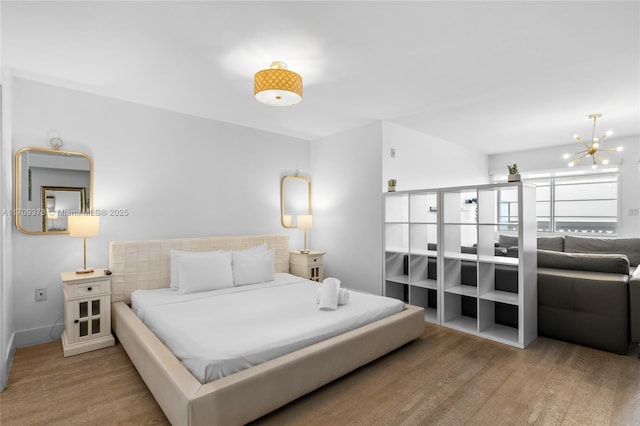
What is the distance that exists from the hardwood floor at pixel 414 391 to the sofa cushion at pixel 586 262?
79 centimetres

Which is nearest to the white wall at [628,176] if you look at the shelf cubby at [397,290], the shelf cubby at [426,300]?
the shelf cubby at [426,300]

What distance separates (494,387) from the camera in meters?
2.29

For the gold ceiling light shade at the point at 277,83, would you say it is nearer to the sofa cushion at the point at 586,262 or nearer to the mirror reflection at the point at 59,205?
the mirror reflection at the point at 59,205

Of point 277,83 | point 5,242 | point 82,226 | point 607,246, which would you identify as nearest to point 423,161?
point 607,246

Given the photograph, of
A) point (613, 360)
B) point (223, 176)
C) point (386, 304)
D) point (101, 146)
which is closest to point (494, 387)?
point (386, 304)

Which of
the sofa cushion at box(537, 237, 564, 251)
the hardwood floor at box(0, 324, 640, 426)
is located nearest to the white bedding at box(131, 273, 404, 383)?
the hardwood floor at box(0, 324, 640, 426)

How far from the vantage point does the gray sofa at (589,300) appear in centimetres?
279

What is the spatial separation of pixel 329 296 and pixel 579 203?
18.9 ft

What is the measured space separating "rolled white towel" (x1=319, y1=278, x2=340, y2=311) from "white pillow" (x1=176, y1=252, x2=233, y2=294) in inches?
48.1

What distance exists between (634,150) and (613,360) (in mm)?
4175

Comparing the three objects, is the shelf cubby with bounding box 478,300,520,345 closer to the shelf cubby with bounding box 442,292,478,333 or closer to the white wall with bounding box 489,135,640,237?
the shelf cubby with bounding box 442,292,478,333

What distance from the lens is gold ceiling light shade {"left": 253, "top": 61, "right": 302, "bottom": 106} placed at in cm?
244

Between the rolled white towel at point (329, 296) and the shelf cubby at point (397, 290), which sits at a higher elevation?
the rolled white towel at point (329, 296)

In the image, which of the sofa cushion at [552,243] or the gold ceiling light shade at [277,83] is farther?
the sofa cushion at [552,243]
